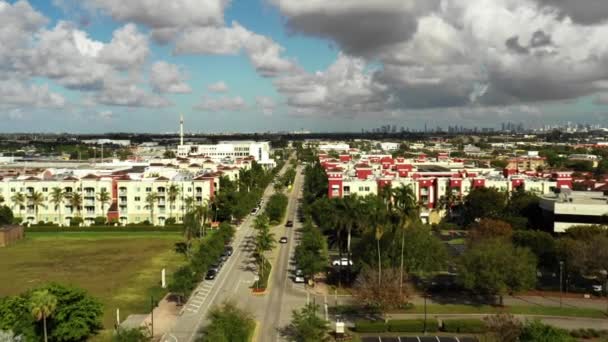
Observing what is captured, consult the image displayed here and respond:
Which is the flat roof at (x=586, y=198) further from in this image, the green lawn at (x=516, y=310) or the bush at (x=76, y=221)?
the bush at (x=76, y=221)

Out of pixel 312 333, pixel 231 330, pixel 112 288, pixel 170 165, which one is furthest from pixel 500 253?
pixel 170 165

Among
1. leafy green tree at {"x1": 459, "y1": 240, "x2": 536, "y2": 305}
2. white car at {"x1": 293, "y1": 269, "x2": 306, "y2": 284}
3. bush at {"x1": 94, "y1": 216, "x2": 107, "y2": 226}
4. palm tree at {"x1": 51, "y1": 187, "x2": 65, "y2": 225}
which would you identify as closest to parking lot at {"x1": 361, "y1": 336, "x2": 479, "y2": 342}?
leafy green tree at {"x1": 459, "y1": 240, "x2": 536, "y2": 305}

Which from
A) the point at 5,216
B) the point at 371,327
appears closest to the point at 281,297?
the point at 371,327

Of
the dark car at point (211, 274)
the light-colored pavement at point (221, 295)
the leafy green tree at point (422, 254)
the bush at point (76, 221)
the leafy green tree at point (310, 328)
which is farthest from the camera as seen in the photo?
the bush at point (76, 221)

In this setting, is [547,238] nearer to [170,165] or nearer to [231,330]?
[231,330]

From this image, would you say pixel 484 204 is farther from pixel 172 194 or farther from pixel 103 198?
pixel 103 198

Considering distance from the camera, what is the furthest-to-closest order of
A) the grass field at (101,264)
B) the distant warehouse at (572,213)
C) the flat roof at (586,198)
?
1. the flat roof at (586,198)
2. the distant warehouse at (572,213)
3. the grass field at (101,264)

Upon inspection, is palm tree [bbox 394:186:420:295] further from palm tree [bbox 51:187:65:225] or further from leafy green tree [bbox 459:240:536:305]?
palm tree [bbox 51:187:65:225]

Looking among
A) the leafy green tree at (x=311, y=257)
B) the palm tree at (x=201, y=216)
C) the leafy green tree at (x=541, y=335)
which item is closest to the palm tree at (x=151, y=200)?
the palm tree at (x=201, y=216)
